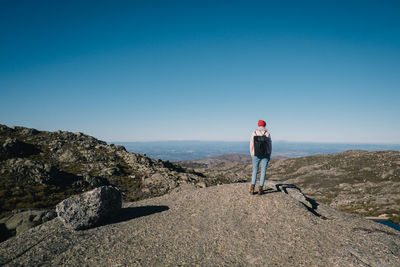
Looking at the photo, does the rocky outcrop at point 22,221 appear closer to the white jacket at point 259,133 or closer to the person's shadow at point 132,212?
the person's shadow at point 132,212

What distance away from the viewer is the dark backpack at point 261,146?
47.7 feet

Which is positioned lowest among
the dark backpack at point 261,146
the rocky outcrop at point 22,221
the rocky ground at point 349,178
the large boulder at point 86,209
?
the rocky ground at point 349,178

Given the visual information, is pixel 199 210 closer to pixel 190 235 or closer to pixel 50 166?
pixel 190 235

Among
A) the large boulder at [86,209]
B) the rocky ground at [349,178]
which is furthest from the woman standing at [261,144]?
the rocky ground at [349,178]

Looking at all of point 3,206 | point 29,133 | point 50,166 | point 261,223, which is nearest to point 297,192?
point 261,223

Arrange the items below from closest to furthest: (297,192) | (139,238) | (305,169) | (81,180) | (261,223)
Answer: (139,238), (261,223), (297,192), (81,180), (305,169)

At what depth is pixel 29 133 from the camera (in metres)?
62.8

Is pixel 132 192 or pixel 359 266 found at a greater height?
pixel 359 266

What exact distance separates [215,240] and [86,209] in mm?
9438

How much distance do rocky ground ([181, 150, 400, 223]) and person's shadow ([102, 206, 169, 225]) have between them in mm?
36213

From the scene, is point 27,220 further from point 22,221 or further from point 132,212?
point 132,212

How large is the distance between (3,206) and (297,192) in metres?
35.6

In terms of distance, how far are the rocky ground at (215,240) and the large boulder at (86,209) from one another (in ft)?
1.86

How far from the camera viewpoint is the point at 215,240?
11953 mm
